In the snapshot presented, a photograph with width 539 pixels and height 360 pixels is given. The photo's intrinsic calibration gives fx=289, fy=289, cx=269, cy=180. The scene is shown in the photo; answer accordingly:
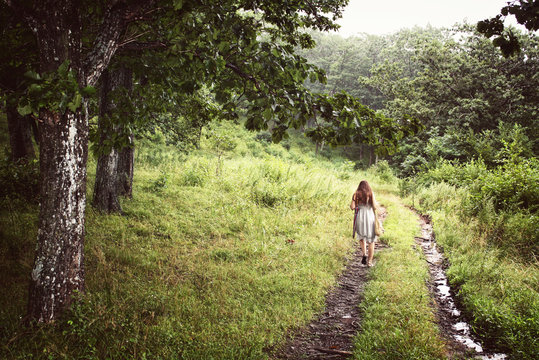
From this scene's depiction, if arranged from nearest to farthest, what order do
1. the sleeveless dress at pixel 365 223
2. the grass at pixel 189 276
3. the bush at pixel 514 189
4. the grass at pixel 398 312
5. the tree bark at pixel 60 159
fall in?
the tree bark at pixel 60 159 → the grass at pixel 189 276 → the grass at pixel 398 312 → the sleeveless dress at pixel 365 223 → the bush at pixel 514 189

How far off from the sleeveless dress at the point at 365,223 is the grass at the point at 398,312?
2.10 feet

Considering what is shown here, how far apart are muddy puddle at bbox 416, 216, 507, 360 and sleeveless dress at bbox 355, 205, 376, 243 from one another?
1.54 metres

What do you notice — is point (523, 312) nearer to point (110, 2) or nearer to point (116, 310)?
point (116, 310)

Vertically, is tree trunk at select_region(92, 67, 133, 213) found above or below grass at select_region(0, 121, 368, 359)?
above

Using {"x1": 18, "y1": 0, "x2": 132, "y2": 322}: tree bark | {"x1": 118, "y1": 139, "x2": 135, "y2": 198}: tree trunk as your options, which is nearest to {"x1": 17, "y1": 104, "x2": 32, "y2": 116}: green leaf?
{"x1": 18, "y1": 0, "x2": 132, "y2": 322}: tree bark

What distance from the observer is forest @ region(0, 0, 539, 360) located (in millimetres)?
3207

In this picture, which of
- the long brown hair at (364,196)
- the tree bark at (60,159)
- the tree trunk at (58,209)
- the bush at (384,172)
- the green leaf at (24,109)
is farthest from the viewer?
the bush at (384,172)

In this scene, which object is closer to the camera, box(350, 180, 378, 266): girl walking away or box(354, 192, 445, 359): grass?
box(354, 192, 445, 359): grass

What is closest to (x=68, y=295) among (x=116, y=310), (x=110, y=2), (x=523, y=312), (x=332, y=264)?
(x=116, y=310)

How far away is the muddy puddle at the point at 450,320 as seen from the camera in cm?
397

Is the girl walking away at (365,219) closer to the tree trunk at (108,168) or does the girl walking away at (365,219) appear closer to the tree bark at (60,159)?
the tree bark at (60,159)

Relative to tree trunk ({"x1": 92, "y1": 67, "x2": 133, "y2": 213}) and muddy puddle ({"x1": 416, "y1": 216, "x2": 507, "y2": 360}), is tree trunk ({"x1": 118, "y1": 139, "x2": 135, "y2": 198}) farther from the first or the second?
muddy puddle ({"x1": 416, "y1": 216, "x2": 507, "y2": 360})

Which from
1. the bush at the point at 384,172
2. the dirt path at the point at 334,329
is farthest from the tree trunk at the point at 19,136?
the bush at the point at 384,172

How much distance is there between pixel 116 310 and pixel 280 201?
7.17 m
